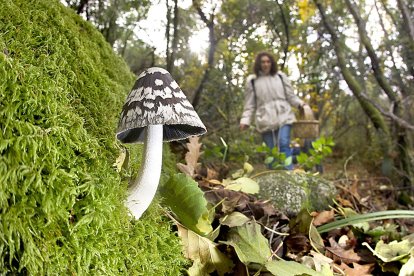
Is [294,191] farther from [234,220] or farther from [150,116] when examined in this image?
[150,116]

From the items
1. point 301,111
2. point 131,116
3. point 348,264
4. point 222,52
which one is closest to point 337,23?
point 222,52

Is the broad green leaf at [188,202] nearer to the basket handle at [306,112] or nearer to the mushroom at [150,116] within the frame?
the mushroom at [150,116]

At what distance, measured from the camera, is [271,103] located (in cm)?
545

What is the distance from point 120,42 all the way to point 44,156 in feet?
25.5

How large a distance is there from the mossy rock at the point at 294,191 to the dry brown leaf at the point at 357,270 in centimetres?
70

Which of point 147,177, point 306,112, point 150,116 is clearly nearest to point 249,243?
point 147,177

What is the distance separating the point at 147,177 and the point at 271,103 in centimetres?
435

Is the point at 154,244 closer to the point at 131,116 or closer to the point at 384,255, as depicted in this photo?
the point at 131,116

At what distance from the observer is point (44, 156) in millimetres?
958

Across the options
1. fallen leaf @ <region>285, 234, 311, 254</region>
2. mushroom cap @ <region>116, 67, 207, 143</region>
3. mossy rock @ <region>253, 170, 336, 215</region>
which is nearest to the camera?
mushroom cap @ <region>116, 67, 207, 143</region>

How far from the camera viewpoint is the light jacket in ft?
17.8

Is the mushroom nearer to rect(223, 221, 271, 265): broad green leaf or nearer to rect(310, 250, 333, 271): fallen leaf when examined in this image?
rect(223, 221, 271, 265): broad green leaf

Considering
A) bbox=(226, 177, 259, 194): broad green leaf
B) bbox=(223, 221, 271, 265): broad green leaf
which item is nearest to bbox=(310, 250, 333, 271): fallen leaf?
bbox=(223, 221, 271, 265): broad green leaf

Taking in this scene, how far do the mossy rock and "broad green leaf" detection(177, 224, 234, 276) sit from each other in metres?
1.02
